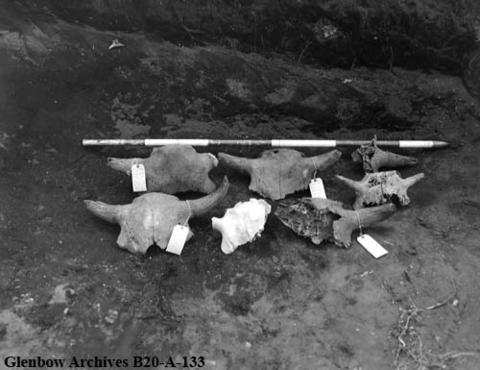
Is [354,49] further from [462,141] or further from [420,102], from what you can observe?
[462,141]

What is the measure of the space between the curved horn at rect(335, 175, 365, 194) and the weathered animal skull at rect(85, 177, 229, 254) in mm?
983

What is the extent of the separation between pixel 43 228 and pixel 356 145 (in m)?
2.49

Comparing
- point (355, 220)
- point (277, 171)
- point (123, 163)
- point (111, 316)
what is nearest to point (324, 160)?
point (277, 171)

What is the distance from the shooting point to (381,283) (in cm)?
357

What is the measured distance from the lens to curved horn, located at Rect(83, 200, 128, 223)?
3.75 m

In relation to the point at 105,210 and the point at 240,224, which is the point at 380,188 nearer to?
the point at 240,224

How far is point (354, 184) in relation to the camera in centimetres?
418

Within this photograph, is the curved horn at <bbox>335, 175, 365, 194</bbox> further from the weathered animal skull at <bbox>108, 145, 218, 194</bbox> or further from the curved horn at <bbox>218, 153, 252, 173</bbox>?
the weathered animal skull at <bbox>108, 145, 218, 194</bbox>

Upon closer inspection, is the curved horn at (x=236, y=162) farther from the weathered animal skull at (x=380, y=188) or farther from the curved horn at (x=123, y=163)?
the weathered animal skull at (x=380, y=188)

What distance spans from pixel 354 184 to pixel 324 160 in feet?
0.98

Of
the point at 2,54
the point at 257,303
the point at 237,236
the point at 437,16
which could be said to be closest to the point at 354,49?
the point at 437,16

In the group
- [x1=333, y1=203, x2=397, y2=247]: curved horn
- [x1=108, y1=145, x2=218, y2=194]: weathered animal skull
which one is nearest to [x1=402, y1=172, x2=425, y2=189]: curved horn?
[x1=333, y1=203, x2=397, y2=247]: curved horn

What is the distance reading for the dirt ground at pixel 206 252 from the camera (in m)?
3.15

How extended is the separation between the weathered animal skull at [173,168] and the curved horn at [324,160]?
788 mm
